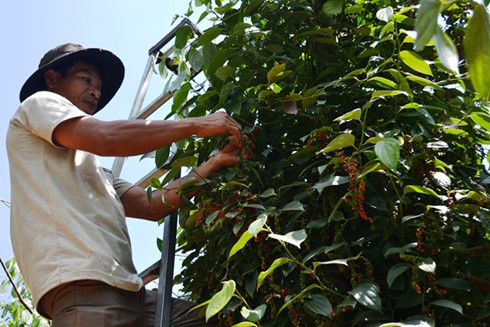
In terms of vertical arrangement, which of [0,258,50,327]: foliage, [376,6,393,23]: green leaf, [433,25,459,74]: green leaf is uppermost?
[433,25,459,74]: green leaf

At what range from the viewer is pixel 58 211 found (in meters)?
1.77

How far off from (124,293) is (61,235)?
0.69 ft

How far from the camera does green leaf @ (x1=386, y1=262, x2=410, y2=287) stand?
4.30 ft

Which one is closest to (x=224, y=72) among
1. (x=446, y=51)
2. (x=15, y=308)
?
(x=446, y=51)

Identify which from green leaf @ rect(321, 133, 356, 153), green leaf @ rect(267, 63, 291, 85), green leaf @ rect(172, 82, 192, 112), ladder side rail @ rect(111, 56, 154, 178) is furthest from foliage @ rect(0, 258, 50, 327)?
green leaf @ rect(321, 133, 356, 153)

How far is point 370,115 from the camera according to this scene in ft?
5.54

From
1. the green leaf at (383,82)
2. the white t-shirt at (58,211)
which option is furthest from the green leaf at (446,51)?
the white t-shirt at (58,211)

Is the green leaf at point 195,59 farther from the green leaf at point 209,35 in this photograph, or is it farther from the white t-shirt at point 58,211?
the white t-shirt at point 58,211

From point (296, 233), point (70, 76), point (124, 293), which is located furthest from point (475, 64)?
point (70, 76)

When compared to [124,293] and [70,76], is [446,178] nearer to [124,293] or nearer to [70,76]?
[124,293]

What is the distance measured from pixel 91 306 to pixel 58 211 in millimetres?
257

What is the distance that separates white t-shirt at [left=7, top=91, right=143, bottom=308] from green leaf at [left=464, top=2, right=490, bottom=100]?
1249 millimetres

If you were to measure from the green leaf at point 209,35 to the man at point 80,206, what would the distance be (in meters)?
0.25

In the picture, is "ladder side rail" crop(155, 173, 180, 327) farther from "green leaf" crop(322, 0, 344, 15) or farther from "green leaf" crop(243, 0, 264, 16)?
"green leaf" crop(322, 0, 344, 15)
